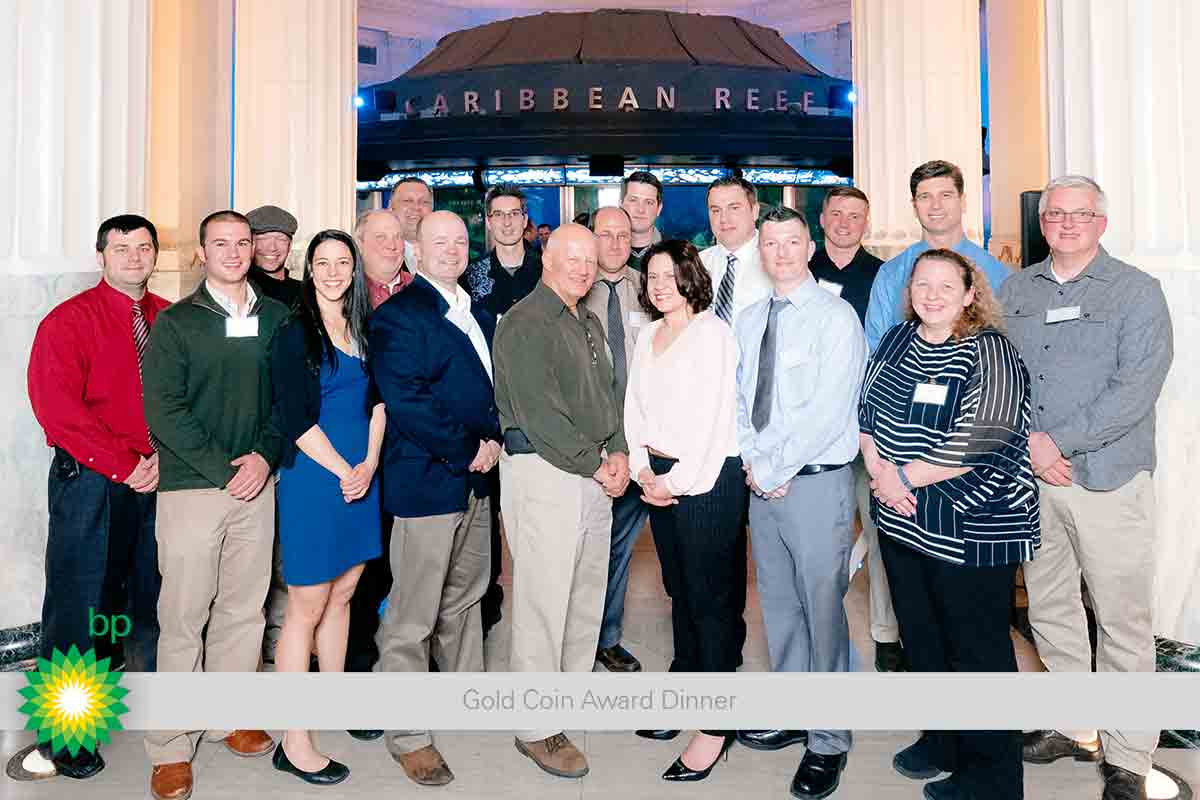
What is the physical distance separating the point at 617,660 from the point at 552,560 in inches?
46.9

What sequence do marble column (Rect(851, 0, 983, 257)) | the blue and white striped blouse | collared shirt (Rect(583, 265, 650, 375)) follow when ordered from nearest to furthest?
the blue and white striped blouse, collared shirt (Rect(583, 265, 650, 375)), marble column (Rect(851, 0, 983, 257))

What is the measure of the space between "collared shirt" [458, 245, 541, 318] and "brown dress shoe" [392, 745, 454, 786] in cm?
181

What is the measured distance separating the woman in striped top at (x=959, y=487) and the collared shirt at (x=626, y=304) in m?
1.19

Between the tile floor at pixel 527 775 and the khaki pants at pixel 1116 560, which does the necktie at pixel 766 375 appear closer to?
the khaki pants at pixel 1116 560

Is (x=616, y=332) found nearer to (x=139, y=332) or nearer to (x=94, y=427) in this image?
(x=139, y=332)

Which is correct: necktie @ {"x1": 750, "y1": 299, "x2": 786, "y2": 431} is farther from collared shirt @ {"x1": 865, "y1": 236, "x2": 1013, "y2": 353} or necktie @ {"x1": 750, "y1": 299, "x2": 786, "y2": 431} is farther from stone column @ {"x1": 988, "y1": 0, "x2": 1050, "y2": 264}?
stone column @ {"x1": 988, "y1": 0, "x2": 1050, "y2": 264}

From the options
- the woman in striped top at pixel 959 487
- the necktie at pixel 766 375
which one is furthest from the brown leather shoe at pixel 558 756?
the necktie at pixel 766 375

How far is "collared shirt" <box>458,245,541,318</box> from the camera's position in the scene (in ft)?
13.9

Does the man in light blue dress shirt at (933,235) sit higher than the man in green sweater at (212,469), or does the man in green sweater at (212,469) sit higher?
the man in light blue dress shirt at (933,235)

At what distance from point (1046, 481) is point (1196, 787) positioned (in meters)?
1.06

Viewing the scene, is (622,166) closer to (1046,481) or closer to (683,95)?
(683,95)

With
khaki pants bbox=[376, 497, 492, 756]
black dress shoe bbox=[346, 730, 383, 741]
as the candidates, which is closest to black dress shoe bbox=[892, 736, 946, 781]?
khaki pants bbox=[376, 497, 492, 756]

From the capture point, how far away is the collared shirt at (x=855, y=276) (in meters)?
4.38

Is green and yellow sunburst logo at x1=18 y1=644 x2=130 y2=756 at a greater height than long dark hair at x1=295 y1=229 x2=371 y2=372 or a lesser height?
lesser
